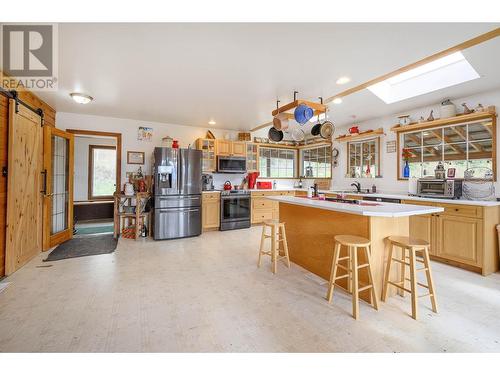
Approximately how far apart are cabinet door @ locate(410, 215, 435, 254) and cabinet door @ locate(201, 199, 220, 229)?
350 centimetres

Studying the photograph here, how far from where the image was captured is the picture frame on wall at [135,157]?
4.76m

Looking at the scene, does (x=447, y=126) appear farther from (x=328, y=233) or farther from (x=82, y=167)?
(x=82, y=167)

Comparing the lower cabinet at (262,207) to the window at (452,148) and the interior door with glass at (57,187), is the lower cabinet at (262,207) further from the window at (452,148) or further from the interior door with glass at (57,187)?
the interior door with glass at (57,187)

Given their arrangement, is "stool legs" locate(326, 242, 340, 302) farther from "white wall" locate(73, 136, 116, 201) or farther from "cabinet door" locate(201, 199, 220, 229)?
"white wall" locate(73, 136, 116, 201)

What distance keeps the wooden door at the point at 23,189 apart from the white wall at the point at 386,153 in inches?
217

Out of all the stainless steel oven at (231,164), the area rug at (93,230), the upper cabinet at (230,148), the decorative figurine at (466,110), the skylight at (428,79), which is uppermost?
the skylight at (428,79)

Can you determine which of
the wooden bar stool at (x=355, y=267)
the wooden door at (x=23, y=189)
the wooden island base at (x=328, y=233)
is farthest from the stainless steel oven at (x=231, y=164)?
the wooden bar stool at (x=355, y=267)

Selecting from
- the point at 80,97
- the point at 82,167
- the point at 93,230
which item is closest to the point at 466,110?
the point at 80,97

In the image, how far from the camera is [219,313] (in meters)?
1.90

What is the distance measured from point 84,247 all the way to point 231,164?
3.20 m

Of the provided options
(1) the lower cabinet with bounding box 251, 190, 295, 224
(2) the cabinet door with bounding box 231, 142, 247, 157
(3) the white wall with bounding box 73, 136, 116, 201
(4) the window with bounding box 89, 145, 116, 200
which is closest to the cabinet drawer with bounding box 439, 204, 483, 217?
(1) the lower cabinet with bounding box 251, 190, 295, 224
